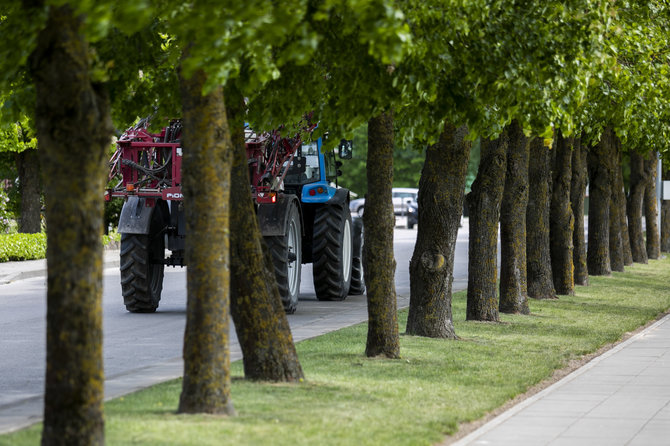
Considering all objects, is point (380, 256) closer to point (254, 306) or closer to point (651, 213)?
point (254, 306)

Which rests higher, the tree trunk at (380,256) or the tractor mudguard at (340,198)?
the tractor mudguard at (340,198)

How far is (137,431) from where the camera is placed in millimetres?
8055

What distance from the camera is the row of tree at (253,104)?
22.3 feet

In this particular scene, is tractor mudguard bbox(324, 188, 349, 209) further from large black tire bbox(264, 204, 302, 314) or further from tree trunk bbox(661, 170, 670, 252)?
tree trunk bbox(661, 170, 670, 252)

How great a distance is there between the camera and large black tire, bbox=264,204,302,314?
17.1m

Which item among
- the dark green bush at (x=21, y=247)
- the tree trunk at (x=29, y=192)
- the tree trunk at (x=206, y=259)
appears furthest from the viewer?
the tree trunk at (x=29, y=192)

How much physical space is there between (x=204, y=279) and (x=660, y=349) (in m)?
8.27

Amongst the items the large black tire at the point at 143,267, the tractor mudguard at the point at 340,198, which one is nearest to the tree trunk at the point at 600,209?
the tractor mudguard at the point at 340,198

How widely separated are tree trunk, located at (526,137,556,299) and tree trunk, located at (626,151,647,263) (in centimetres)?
1600

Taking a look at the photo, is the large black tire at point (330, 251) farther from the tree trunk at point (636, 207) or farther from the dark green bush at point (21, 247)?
the tree trunk at point (636, 207)

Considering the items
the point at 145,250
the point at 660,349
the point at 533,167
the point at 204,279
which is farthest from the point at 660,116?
the point at 204,279

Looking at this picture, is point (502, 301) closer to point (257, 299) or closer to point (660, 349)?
point (660, 349)

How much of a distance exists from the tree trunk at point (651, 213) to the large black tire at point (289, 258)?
22.3m

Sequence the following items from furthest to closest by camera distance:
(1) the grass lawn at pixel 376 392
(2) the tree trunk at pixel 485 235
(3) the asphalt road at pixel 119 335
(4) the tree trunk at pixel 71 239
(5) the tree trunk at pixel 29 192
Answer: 1. (5) the tree trunk at pixel 29 192
2. (2) the tree trunk at pixel 485 235
3. (3) the asphalt road at pixel 119 335
4. (1) the grass lawn at pixel 376 392
5. (4) the tree trunk at pixel 71 239
